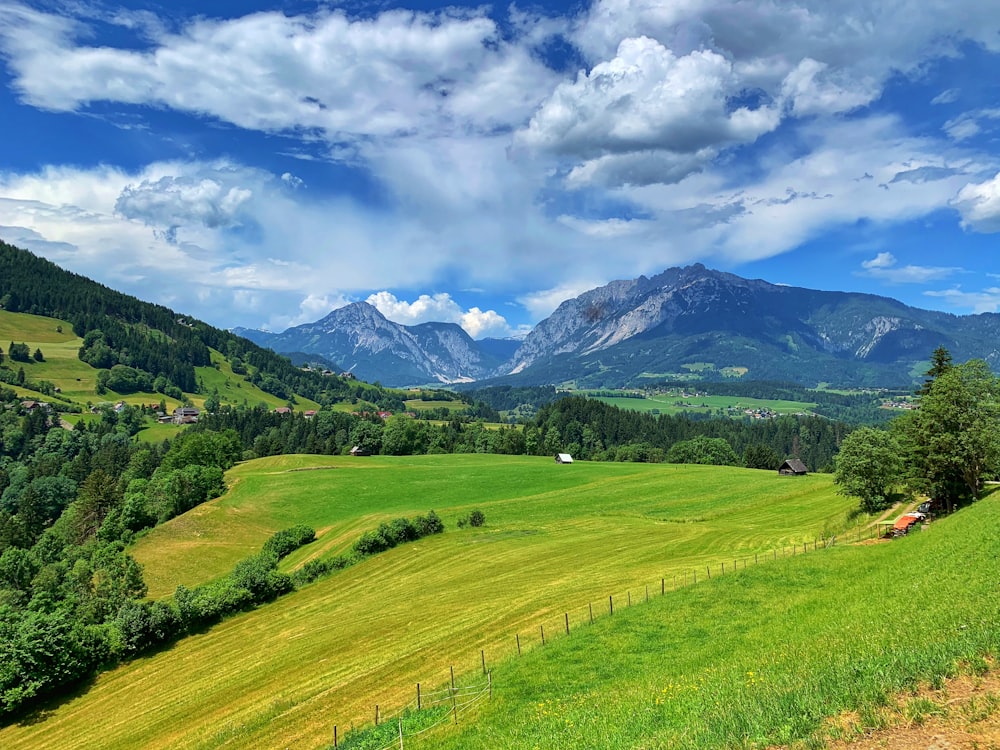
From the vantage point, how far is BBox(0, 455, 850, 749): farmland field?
31.1 m

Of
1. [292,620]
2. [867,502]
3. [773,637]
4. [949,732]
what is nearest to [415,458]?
[292,620]

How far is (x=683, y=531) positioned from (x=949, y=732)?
184ft

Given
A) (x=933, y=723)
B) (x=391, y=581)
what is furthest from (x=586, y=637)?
(x=391, y=581)

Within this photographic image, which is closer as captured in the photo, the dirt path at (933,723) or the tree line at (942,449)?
the dirt path at (933,723)

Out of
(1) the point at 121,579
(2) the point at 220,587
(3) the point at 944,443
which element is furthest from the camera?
(1) the point at 121,579

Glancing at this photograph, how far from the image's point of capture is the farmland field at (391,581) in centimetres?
3109

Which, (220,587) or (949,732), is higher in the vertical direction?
(949,732)

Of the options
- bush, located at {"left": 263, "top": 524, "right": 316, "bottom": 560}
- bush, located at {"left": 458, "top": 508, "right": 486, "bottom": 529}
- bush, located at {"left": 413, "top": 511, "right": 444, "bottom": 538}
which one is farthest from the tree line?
bush, located at {"left": 263, "top": 524, "right": 316, "bottom": 560}

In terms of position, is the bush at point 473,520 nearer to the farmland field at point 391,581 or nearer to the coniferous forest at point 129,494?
the farmland field at point 391,581

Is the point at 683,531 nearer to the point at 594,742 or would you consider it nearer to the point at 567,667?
the point at 567,667

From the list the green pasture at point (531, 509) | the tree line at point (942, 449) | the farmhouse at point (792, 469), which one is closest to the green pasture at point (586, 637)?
the green pasture at point (531, 509)

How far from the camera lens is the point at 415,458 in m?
149

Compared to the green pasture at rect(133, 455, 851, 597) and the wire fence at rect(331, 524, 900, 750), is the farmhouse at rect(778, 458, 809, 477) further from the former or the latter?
the wire fence at rect(331, 524, 900, 750)

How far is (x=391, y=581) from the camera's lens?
185ft
